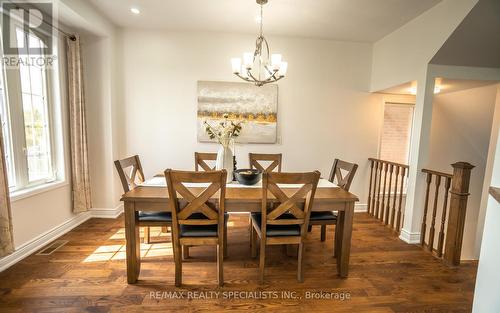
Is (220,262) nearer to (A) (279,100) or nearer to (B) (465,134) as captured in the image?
(A) (279,100)

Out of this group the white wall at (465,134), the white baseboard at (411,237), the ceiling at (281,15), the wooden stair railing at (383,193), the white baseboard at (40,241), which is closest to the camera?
the white baseboard at (40,241)

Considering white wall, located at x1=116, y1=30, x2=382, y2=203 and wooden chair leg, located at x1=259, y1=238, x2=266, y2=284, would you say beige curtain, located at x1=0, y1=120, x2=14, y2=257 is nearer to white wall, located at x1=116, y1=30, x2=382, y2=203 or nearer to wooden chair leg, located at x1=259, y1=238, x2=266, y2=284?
white wall, located at x1=116, y1=30, x2=382, y2=203

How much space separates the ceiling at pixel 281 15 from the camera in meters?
2.50

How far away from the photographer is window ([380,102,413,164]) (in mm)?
3721

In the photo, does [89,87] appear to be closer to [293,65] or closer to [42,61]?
[42,61]

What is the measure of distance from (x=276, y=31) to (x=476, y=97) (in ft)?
10.8

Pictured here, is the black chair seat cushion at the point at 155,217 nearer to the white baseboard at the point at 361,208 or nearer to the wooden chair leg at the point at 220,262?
the wooden chair leg at the point at 220,262

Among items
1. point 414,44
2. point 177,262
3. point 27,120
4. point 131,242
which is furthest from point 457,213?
point 27,120

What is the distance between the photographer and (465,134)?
3.60 metres

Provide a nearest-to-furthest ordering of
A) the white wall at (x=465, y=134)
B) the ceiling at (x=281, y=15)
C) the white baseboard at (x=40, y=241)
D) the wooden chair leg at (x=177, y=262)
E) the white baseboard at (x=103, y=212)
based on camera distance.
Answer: the wooden chair leg at (x=177, y=262) < the white baseboard at (x=40, y=241) < the ceiling at (x=281, y=15) < the white baseboard at (x=103, y=212) < the white wall at (x=465, y=134)

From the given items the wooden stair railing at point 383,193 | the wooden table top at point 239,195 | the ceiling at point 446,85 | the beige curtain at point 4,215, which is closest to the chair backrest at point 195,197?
the wooden table top at point 239,195

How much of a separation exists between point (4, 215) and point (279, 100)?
3280mm

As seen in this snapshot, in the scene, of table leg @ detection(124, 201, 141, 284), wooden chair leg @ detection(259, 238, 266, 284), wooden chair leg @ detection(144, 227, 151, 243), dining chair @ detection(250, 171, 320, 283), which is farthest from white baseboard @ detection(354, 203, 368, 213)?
table leg @ detection(124, 201, 141, 284)

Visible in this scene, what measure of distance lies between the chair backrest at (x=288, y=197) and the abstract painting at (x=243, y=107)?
171 cm
